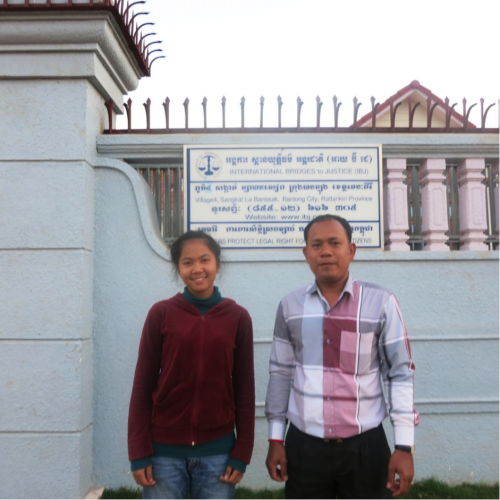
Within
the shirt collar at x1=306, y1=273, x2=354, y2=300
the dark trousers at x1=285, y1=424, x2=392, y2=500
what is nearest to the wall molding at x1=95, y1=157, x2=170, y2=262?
the shirt collar at x1=306, y1=273, x2=354, y2=300

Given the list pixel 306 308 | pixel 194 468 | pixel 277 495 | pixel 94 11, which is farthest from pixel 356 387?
pixel 94 11

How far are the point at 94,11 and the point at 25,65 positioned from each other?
568 millimetres

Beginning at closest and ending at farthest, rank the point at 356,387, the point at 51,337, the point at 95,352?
the point at 356,387 < the point at 51,337 < the point at 95,352

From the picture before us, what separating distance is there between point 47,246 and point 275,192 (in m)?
1.53

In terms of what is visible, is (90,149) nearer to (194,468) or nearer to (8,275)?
(8,275)

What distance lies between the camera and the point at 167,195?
140 inches

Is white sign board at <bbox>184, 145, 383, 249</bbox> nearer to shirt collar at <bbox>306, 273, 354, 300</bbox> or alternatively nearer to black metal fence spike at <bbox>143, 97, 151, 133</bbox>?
black metal fence spike at <bbox>143, 97, 151, 133</bbox>

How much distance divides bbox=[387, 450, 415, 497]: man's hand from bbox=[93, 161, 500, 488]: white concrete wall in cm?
147

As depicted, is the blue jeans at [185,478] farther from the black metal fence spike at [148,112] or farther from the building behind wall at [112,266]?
the black metal fence spike at [148,112]

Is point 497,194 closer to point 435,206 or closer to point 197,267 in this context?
point 435,206

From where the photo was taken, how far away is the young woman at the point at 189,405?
1882 millimetres

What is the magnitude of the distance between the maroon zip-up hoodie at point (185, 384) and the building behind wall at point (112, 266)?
1.24m

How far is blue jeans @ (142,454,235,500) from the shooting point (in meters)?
1.88

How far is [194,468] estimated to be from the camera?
189 cm
